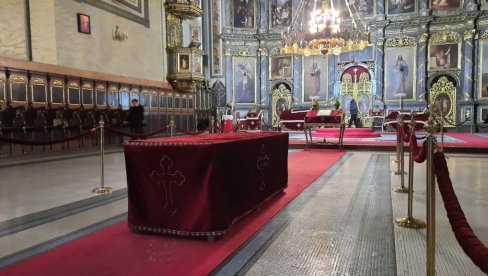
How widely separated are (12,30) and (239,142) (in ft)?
30.5

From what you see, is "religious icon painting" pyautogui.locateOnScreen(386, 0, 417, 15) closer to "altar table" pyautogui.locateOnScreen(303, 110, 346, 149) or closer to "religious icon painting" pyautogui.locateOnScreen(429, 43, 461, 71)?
"religious icon painting" pyautogui.locateOnScreen(429, 43, 461, 71)

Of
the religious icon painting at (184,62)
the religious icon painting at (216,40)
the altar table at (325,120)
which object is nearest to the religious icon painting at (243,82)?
the religious icon painting at (216,40)

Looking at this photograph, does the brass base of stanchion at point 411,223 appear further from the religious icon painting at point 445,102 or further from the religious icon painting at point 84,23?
the religious icon painting at point 445,102

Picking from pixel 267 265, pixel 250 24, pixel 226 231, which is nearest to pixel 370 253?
pixel 267 265

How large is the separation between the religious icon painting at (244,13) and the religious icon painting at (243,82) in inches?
83.1

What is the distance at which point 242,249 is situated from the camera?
275 centimetres

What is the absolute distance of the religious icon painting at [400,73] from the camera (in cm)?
1841

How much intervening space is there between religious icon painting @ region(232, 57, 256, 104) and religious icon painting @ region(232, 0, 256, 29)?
2.11 metres

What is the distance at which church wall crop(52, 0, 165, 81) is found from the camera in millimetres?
10828

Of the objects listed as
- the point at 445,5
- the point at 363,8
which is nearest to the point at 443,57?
the point at 445,5

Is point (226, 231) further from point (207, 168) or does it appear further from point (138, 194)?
point (138, 194)

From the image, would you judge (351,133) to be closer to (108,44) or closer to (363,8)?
(363,8)

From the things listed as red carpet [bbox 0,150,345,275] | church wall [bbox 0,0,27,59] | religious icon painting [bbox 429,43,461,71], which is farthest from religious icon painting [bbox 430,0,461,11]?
red carpet [bbox 0,150,345,275]

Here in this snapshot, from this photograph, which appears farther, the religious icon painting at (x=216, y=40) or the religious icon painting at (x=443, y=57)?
the religious icon painting at (x=216, y=40)
